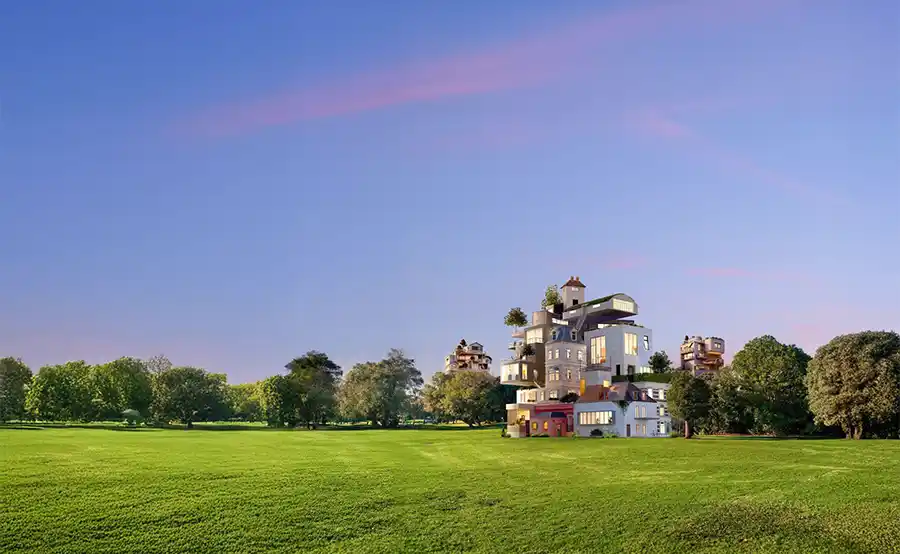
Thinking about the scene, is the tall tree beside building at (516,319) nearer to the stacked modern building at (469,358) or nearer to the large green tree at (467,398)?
the large green tree at (467,398)

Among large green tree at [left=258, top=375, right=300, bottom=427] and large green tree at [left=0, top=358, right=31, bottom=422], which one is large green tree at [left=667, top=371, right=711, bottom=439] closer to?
large green tree at [left=258, top=375, right=300, bottom=427]

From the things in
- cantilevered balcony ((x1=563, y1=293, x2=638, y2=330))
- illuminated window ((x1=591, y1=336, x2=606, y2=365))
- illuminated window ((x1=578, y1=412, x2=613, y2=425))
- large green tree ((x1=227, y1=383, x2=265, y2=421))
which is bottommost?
large green tree ((x1=227, y1=383, x2=265, y2=421))

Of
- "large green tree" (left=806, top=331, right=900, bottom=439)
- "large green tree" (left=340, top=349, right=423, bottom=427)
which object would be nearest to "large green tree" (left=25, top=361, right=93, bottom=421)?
"large green tree" (left=340, top=349, right=423, bottom=427)

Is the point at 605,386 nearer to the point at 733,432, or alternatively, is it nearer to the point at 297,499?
the point at 733,432

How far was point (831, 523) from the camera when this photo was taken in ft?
60.0

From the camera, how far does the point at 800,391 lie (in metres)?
61.9

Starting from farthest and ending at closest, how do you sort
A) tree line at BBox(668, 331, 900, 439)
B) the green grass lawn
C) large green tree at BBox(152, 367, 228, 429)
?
large green tree at BBox(152, 367, 228, 429), tree line at BBox(668, 331, 900, 439), the green grass lawn

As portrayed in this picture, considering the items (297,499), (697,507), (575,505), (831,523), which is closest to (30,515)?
(297,499)

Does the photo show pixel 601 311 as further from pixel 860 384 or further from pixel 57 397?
pixel 57 397

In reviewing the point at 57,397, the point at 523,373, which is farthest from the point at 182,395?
the point at 523,373

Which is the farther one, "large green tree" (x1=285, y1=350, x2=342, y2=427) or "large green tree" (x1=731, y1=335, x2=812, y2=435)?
"large green tree" (x1=285, y1=350, x2=342, y2=427)

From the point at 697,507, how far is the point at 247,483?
560 inches

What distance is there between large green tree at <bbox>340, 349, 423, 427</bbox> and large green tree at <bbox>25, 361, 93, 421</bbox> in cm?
3988

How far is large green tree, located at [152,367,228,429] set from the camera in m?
108
